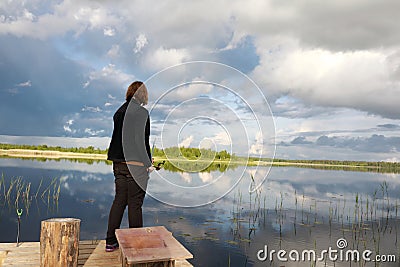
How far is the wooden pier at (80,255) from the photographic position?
11.6ft

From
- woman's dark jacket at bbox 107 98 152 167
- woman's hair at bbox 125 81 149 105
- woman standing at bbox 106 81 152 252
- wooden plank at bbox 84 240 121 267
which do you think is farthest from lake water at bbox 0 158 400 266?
wooden plank at bbox 84 240 121 267

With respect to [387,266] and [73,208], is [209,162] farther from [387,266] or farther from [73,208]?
[73,208]

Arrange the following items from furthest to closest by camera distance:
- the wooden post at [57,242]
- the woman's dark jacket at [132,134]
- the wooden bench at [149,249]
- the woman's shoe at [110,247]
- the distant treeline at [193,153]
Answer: the woman's shoe at [110,247] → the woman's dark jacket at [132,134] → the distant treeline at [193,153] → the wooden post at [57,242] → the wooden bench at [149,249]

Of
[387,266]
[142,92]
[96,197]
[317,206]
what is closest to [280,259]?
[387,266]

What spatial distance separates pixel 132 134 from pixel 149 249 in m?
1.14

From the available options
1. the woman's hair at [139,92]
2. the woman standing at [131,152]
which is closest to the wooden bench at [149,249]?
the woman standing at [131,152]

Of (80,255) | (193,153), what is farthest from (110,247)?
(193,153)

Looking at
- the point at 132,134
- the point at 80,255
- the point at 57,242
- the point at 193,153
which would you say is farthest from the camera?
the point at 80,255

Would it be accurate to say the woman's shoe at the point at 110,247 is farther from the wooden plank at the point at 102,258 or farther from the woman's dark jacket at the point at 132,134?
the woman's dark jacket at the point at 132,134

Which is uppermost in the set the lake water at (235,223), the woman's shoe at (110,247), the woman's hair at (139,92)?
the woman's hair at (139,92)

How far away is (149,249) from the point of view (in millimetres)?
2871

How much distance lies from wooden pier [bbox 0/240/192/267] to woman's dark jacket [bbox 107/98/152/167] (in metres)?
1.09

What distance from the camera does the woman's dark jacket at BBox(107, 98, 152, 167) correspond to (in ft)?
11.2

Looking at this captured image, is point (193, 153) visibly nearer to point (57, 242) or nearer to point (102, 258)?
point (57, 242)
